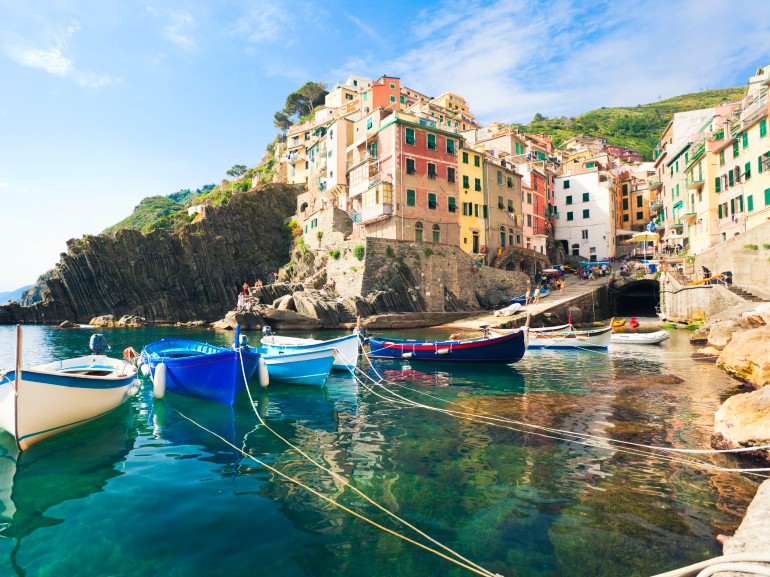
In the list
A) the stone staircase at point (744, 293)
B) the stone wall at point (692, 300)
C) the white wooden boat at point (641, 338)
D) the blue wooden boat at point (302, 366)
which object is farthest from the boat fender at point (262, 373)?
the stone staircase at point (744, 293)

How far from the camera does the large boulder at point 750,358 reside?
1210 centimetres

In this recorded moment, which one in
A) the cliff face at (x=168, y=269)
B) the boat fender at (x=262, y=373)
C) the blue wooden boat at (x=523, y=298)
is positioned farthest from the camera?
the cliff face at (x=168, y=269)

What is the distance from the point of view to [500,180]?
52.9 metres

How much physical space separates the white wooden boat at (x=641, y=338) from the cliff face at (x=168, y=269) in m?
45.3

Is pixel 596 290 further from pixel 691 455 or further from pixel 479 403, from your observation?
pixel 691 455

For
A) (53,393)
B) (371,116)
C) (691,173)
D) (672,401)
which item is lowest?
(672,401)

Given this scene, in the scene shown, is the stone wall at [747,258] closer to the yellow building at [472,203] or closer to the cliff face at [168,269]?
the yellow building at [472,203]

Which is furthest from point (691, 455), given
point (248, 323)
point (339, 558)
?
point (248, 323)

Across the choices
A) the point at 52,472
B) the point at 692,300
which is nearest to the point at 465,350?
the point at 52,472

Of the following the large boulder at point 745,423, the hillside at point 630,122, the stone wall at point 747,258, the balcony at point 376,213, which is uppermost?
the hillside at point 630,122

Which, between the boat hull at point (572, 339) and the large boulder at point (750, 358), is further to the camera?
the boat hull at point (572, 339)

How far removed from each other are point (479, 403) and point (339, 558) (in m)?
8.67

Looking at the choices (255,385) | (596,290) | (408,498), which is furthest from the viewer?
(596,290)

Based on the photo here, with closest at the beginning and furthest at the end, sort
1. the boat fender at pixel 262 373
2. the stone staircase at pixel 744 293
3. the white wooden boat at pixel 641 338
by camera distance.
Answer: the boat fender at pixel 262 373, the white wooden boat at pixel 641 338, the stone staircase at pixel 744 293
